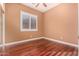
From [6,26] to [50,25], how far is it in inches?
25.3

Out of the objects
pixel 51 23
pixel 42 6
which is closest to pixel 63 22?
pixel 51 23

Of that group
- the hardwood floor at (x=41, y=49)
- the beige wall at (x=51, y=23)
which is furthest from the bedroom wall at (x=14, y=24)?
the hardwood floor at (x=41, y=49)

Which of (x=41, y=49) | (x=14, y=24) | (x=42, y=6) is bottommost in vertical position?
(x=41, y=49)

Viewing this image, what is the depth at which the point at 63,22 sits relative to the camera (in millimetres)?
1939

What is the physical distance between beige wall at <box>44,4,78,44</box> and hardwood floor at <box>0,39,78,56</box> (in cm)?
12

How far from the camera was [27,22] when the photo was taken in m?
1.94

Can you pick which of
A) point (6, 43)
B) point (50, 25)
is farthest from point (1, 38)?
point (50, 25)

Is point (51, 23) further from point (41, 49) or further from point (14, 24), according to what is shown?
point (14, 24)

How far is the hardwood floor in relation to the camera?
1.90 meters

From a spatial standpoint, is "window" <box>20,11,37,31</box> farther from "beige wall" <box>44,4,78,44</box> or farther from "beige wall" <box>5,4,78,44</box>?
"beige wall" <box>44,4,78,44</box>

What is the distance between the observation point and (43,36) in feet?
6.39

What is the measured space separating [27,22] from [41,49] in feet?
1.48

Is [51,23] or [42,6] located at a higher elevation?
[42,6]

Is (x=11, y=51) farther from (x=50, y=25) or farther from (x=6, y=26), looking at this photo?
(x=50, y=25)
